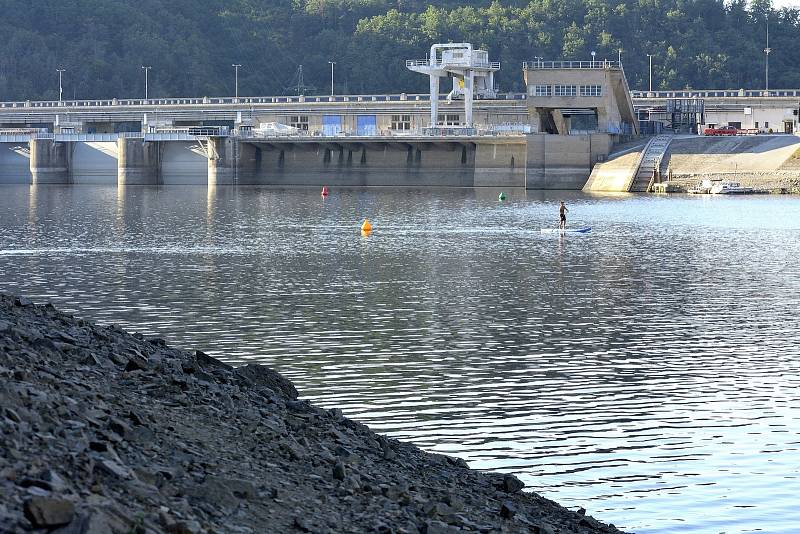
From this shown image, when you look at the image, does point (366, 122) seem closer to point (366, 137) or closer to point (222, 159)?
point (366, 137)

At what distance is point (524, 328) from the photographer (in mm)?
35531

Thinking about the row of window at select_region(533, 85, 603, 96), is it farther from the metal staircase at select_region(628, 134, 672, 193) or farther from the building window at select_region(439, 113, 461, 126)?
the building window at select_region(439, 113, 461, 126)

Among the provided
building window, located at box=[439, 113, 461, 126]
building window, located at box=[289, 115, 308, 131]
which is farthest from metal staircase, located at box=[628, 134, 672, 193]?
building window, located at box=[289, 115, 308, 131]

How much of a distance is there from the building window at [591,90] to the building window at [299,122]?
40.4 meters

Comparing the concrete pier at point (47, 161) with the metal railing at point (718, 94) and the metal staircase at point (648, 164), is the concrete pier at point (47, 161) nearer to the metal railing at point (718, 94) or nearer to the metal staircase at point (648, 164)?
the metal staircase at point (648, 164)

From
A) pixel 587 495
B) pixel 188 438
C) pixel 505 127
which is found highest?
pixel 505 127

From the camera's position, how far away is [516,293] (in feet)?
144

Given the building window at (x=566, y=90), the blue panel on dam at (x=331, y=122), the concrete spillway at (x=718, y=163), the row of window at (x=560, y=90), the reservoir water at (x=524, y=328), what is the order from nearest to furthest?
the reservoir water at (x=524, y=328), the concrete spillway at (x=718, y=163), the row of window at (x=560, y=90), the building window at (x=566, y=90), the blue panel on dam at (x=331, y=122)

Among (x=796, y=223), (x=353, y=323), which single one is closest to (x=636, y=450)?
(x=353, y=323)

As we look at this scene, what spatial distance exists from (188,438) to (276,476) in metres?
1.25

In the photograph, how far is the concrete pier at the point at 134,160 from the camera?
14112cm

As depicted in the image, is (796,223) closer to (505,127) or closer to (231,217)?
(231,217)

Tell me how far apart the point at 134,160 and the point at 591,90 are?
49682mm

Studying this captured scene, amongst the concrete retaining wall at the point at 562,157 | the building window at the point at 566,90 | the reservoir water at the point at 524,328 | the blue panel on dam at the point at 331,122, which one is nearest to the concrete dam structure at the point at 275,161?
the concrete retaining wall at the point at 562,157
